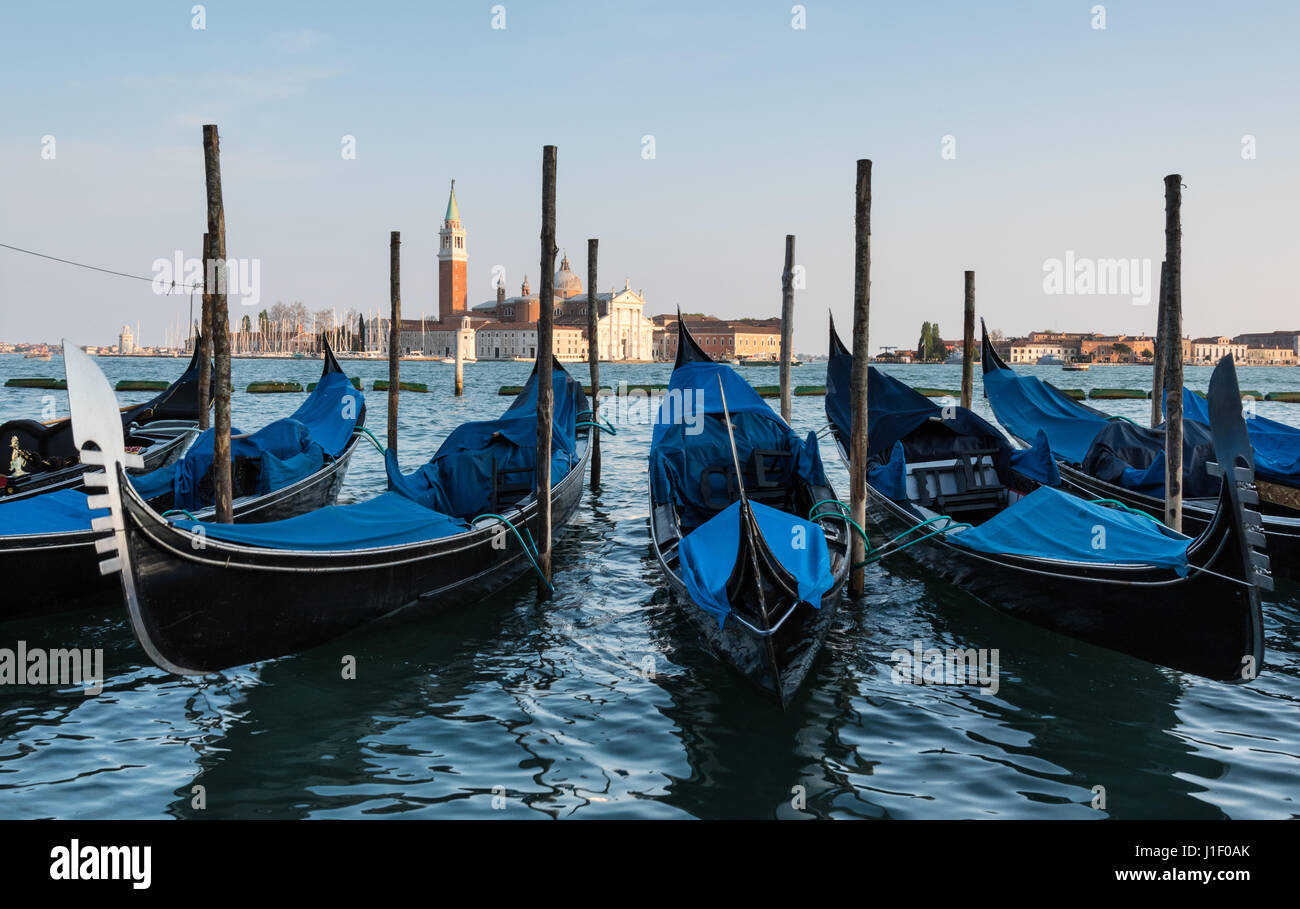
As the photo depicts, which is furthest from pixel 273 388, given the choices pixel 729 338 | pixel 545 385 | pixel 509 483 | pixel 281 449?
pixel 729 338

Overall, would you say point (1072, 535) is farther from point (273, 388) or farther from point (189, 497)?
point (273, 388)

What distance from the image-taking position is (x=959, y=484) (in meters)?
7.88

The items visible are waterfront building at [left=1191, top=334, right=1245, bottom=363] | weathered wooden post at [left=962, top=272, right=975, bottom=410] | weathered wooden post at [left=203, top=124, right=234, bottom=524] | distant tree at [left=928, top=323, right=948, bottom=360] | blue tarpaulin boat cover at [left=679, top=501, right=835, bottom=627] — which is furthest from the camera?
waterfront building at [left=1191, top=334, right=1245, bottom=363]

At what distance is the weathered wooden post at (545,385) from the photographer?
22.1ft

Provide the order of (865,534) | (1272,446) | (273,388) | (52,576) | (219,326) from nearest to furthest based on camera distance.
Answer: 1. (52,576)
2. (219,326)
3. (865,534)
4. (1272,446)
5. (273,388)

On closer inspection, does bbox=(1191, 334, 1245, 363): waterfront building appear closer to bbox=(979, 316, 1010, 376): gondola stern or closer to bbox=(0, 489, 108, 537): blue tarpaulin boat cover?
bbox=(979, 316, 1010, 376): gondola stern

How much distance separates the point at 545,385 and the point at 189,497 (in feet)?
9.55

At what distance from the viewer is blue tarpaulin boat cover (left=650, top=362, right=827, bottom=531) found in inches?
287

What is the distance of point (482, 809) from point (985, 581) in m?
3.70

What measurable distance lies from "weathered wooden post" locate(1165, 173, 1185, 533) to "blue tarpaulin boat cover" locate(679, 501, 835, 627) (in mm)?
2844

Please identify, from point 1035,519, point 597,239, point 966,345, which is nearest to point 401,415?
point 597,239

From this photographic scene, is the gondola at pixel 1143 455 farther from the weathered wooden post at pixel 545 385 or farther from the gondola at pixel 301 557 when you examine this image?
the gondola at pixel 301 557

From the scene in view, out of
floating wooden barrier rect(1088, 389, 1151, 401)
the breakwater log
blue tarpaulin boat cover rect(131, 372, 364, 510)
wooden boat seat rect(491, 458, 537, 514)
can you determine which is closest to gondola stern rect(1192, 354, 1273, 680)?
wooden boat seat rect(491, 458, 537, 514)

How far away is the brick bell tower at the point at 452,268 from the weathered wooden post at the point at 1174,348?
9196 cm
